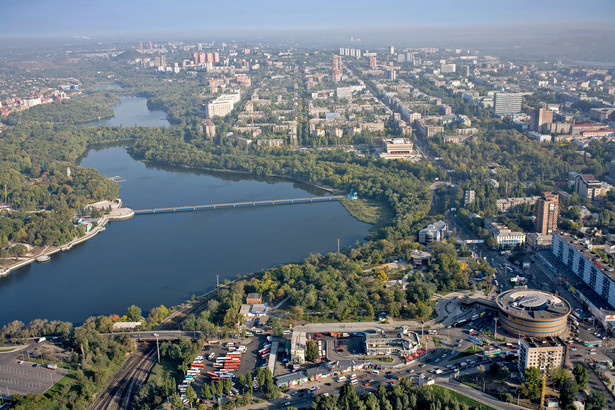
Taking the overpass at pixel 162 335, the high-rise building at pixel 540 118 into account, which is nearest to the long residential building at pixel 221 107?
the high-rise building at pixel 540 118

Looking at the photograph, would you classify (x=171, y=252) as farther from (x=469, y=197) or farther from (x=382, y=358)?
(x=469, y=197)

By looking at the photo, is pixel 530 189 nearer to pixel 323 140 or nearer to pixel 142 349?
pixel 323 140

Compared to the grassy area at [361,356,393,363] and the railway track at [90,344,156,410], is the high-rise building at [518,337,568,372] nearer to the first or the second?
the grassy area at [361,356,393,363]

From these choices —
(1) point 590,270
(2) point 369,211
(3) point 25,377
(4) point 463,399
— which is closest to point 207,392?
(3) point 25,377

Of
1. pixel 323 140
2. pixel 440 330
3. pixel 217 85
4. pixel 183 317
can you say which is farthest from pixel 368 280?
pixel 217 85

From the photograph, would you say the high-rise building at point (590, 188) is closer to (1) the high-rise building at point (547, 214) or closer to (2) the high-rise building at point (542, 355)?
(1) the high-rise building at point (547, 214)

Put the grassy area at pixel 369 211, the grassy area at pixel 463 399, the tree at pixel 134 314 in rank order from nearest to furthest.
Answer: the grassy area at pixel 463 399 < the tree at pixel 134 314 < the grassy area at pixel 369 211
